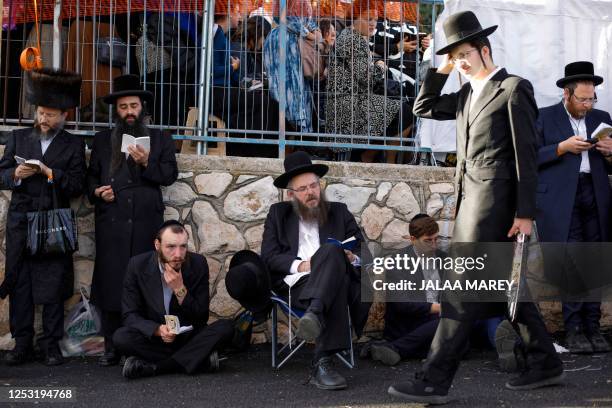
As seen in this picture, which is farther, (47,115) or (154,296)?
(47,115)

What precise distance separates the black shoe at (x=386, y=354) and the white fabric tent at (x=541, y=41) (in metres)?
2.04

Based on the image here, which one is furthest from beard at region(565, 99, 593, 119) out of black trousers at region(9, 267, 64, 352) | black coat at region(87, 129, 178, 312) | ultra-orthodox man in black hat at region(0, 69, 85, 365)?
black trousers at region(9, 267, 64, 352)

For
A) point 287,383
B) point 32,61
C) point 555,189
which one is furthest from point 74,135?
point 555,189

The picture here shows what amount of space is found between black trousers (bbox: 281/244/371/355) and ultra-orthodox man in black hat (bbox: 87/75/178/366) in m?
1.34

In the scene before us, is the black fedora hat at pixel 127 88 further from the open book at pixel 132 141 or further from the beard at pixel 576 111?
the beard at pixel 576 111

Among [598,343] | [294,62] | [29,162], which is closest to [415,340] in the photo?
[598,343]

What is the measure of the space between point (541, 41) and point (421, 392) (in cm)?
412

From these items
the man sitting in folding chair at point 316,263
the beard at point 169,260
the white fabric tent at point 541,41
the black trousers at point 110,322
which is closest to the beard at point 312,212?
the man sitting in folding chair at point 316,263

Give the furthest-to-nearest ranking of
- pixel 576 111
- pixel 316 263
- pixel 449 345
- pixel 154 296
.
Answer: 1. pixel 576 111
2. pixel 154 296
3. pixel 316 263
4. pixel 449 345

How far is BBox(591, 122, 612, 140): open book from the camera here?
7594mm

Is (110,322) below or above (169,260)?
below

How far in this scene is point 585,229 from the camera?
778 centimetres

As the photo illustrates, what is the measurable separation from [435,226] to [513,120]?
2261 millimetres

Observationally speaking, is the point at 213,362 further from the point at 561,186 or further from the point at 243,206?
the point at 561,186
